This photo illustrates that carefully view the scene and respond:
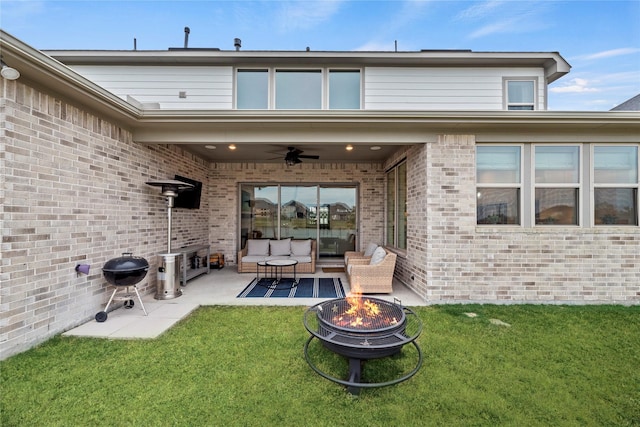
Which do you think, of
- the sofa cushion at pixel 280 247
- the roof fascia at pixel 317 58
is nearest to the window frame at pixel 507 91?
the roof fascia at pixel 317 58

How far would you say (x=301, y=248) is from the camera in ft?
24.0

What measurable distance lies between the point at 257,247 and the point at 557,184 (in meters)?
6.69

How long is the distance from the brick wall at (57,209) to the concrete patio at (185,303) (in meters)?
0.33

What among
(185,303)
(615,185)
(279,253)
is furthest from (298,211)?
(615,185)

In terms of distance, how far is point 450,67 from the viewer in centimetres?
646

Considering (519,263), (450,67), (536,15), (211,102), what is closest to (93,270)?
(211,102)

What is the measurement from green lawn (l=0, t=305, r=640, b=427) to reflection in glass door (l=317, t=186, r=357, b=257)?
4641mm

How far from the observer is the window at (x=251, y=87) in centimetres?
640

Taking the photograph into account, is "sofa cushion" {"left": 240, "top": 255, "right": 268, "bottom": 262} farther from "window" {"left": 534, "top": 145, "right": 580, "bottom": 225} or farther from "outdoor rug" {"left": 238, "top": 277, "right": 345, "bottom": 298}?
"window" {"left": 534, "top": 145, "right": 580, "bottom": 225}

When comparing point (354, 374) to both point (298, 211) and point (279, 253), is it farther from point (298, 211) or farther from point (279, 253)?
point (298, 211)

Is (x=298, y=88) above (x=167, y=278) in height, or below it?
above

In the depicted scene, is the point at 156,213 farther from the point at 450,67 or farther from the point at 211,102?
the point at 450,67

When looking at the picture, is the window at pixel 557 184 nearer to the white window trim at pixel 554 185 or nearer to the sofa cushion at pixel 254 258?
the white window trim at pixel 554 185

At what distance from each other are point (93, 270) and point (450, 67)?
8.35 m
